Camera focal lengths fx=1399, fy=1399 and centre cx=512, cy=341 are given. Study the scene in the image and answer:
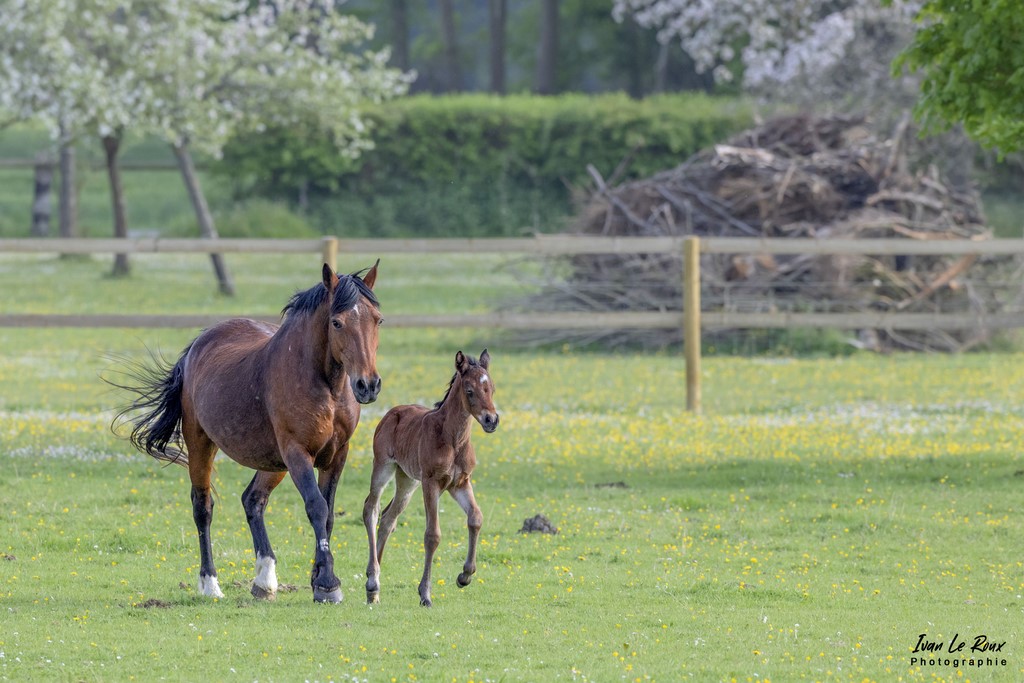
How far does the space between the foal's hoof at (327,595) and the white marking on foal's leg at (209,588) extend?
717 mm

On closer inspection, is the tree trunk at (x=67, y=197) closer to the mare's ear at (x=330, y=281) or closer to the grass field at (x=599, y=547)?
the grass field at (x=599, y=547)

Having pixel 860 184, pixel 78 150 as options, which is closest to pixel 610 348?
pixel 860 184

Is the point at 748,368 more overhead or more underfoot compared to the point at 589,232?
more underfoot

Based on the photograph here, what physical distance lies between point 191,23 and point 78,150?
19941mm

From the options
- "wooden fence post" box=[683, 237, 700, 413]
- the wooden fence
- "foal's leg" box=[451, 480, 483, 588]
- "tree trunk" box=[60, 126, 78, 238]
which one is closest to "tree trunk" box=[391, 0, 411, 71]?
"tree trunk" box=[60, 126, 78, 238]

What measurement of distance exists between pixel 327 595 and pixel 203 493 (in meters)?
1.35

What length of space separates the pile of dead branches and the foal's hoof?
1359 centimetres

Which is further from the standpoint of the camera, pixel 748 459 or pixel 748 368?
pixel 748 368

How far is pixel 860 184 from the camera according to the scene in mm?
24484

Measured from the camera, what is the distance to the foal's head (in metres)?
7.51

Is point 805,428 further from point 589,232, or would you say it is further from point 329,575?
point 589,232

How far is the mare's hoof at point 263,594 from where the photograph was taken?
824 centimetres

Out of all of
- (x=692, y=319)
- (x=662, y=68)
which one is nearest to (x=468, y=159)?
(x=662, y=68)

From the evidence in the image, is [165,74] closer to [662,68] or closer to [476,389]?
[476,389]
